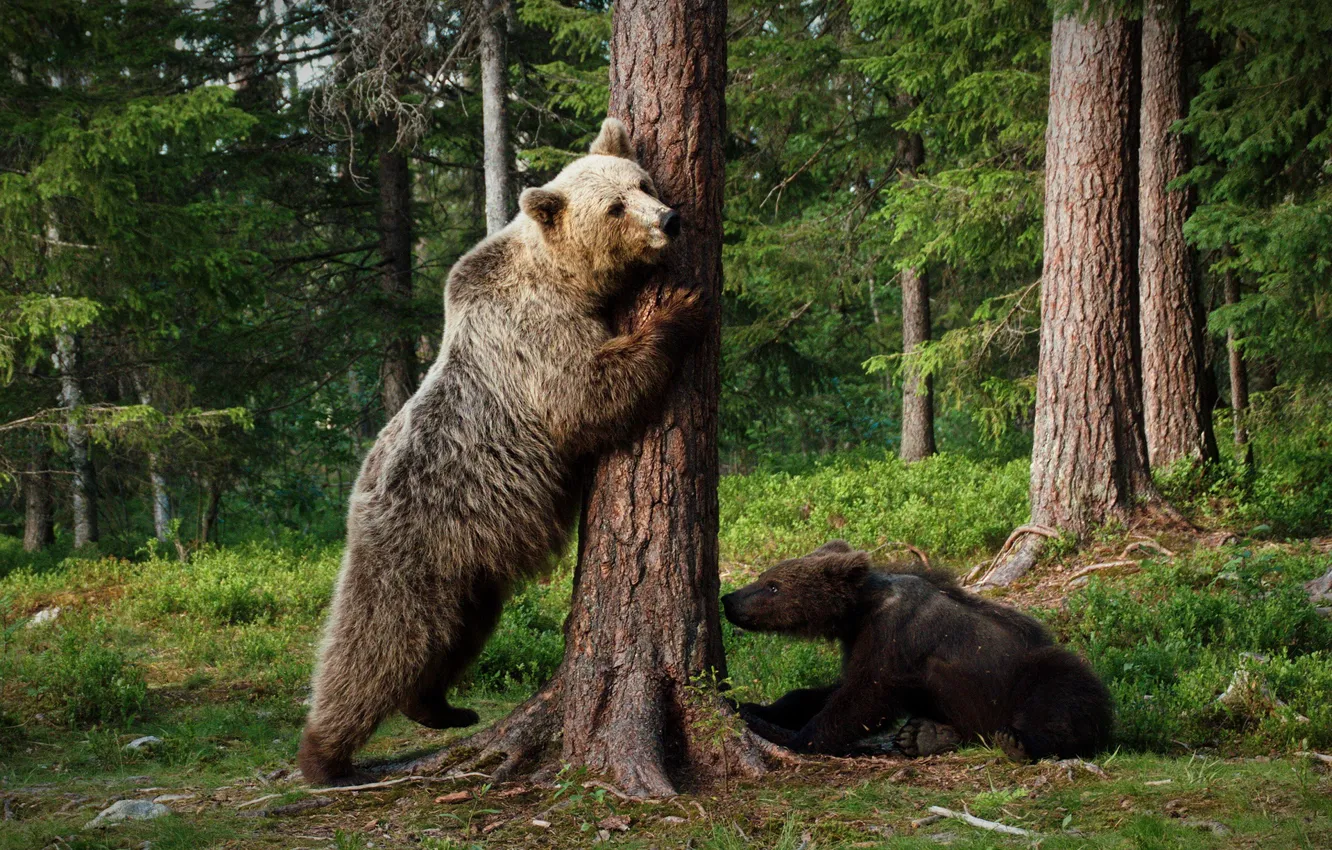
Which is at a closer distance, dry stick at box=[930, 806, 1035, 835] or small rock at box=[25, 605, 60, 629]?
dry stick at box=[930, 806, 1035, 835]

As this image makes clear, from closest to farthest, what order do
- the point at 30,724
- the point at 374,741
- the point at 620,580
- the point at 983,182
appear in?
1. the point at 620,580
2. the point at 374,741
3. the point at 30,724
4. the point at 983,182

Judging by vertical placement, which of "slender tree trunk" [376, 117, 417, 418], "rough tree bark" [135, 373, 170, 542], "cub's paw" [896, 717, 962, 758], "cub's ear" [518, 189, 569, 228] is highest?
"slender tree trunk" [376, 117, 417, 418]

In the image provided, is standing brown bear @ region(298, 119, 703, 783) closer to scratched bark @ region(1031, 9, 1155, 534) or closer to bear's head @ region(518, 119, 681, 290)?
bear's head @ region(518, 119, 681, 290)

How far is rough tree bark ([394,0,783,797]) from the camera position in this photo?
4.51m

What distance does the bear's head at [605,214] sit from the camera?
4.54 metres

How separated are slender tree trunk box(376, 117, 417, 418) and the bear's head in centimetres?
1167

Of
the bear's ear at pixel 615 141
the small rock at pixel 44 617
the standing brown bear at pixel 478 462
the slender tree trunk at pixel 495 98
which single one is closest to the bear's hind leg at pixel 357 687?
the standing brown bear at pixel 478 462

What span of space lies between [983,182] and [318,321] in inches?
395

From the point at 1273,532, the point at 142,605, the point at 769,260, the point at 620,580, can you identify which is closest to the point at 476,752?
the point at 620,580

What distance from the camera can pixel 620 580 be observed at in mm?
4562

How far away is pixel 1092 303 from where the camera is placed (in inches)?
369

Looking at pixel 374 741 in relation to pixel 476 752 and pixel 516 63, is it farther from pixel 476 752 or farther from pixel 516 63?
pixel 516 63

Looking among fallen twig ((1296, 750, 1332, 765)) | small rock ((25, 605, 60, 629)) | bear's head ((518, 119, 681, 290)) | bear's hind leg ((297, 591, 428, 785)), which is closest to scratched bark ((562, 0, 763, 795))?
bear's head ((518, 119, 681, 290))

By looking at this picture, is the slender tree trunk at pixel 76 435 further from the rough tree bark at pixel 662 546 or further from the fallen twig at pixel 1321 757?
the fallen twig at pixel 1321 757
